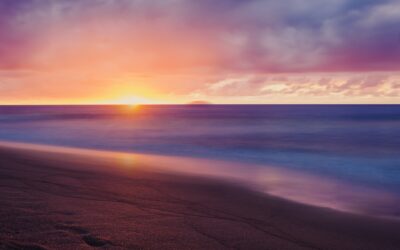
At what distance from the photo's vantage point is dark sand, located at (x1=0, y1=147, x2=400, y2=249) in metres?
6.02

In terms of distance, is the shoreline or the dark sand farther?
the shoreline

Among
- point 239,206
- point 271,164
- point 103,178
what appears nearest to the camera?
point 239,206

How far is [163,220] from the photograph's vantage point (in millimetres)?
7148

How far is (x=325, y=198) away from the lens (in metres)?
10.9

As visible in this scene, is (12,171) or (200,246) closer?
(200,246)

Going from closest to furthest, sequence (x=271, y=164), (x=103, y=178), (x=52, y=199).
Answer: (x=52, y=199), (x=103, y=178), (x=271, y=164)

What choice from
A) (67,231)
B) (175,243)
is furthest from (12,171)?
(175,243)

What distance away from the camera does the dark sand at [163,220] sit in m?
6.02

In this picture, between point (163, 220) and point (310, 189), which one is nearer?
point (163, 220)

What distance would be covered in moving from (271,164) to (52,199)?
531 inches

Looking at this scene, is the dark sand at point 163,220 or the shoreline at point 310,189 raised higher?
the dark sand at point 163,220

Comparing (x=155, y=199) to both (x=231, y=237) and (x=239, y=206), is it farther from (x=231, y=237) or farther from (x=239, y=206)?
(x=231, y=237)

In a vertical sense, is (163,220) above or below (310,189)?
above

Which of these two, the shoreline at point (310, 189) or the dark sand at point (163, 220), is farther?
the shoreline at point (310, 189)
